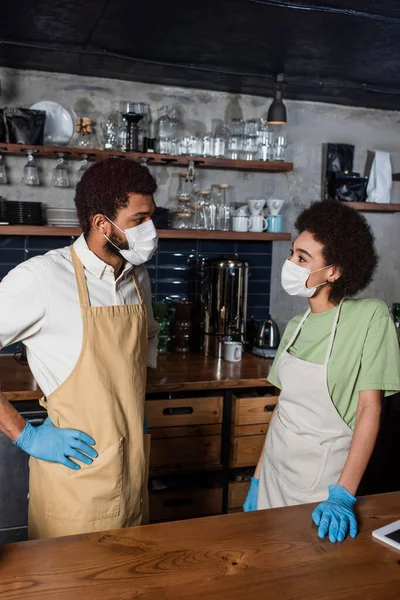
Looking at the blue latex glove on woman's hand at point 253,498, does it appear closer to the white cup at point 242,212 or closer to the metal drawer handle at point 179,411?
the metal drawer handle at point 179,411

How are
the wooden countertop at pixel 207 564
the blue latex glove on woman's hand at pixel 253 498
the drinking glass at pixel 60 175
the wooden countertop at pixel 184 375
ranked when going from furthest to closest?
the drinking glass at pixel 60 175
the wooden countertop at pixel 184 375
the blue latex glove on woman's hand at pixel 253 498
the wooden countertop at pixel 207 564

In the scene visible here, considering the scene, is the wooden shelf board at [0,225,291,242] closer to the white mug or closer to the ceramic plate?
the white mug

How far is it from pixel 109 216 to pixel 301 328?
0.79 m

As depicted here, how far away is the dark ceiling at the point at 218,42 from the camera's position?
8.72 ft

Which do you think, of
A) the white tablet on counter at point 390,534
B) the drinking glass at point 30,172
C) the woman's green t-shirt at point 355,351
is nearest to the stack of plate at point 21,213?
the drinking glass at point 30,172

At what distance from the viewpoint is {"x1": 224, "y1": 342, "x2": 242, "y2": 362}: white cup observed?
3.73m

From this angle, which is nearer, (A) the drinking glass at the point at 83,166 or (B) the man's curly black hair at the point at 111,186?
(B) the man's curly black hair at the point at 111,186

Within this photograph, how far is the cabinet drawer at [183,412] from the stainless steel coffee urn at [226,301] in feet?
1.79

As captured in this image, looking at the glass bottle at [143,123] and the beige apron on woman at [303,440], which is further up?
the glass bottle at [143,123]

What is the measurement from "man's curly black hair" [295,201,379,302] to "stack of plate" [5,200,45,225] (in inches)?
75.4

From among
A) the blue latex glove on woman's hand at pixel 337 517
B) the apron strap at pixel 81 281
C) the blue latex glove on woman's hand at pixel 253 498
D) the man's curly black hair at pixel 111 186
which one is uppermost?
the man's curly black hair at pixel 111 186

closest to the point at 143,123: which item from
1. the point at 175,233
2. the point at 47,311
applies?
the point at 175,233

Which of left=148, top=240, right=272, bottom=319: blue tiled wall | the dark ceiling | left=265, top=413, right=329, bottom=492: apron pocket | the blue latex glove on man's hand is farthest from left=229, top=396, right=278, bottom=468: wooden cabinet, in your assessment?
→ the dark ceiling

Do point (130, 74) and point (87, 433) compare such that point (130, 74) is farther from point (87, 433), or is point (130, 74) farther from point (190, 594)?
point (190, 594)
